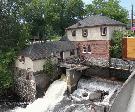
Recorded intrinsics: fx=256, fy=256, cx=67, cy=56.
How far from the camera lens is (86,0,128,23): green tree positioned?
175 feet

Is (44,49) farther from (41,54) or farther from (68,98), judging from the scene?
(68,98)

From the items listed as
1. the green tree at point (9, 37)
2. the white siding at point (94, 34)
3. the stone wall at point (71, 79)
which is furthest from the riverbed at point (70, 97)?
the white siding at point (94, 34)

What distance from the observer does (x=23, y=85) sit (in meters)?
33.6

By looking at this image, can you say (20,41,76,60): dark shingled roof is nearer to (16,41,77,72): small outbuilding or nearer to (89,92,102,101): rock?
(16,41,77,72): small outbuilding

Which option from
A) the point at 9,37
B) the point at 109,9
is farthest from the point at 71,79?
the point at 109,9

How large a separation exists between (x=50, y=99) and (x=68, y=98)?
234 centimetres

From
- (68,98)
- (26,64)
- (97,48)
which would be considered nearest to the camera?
(68,98)

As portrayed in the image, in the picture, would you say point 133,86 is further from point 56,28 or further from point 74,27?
point 56,28

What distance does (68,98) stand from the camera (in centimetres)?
3073

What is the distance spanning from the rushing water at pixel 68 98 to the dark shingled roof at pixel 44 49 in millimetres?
4113

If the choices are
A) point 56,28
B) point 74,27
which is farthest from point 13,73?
point 56,28

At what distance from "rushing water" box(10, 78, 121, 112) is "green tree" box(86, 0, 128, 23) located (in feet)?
81.0

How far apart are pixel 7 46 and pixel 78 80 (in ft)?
34.8

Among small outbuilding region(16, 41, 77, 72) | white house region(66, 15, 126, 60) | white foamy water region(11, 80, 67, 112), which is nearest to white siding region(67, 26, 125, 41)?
white house region(66, 15, 126, 60)
